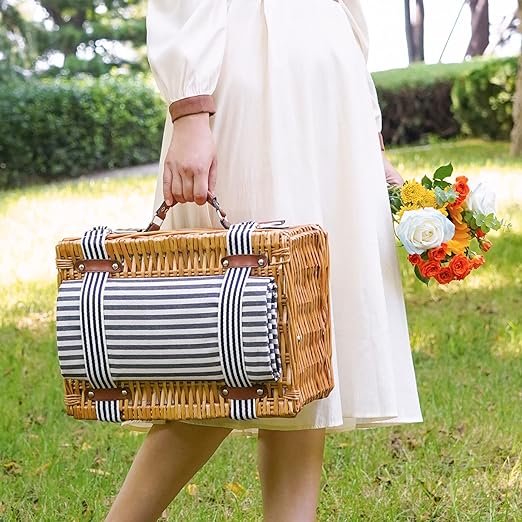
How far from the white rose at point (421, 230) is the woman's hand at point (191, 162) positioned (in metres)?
0.40

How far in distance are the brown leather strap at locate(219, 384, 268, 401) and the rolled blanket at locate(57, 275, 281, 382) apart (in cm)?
3

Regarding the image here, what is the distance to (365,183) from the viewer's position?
1.97 m

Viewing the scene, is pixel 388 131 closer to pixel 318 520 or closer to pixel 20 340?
pixel 20 340

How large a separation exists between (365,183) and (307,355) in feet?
1.22

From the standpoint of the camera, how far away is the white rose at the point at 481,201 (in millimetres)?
2119

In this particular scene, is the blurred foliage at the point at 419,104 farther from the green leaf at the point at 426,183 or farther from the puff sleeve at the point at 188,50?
the puff sleeve at the point at 188,50

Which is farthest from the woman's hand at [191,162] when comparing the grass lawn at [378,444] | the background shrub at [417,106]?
the background shrub at [417,106]

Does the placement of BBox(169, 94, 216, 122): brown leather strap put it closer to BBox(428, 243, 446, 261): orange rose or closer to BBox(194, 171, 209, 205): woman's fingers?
BBox(194, 171, 209, 205): woman's fingers

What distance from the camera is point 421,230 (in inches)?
80.4

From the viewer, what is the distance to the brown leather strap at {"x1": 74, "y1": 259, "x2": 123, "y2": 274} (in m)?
1.79

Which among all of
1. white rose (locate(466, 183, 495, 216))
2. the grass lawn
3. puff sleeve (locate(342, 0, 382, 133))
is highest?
puff sleeve (locate(342, 0, 382, 133))

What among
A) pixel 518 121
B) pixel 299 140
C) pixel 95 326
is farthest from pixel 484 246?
pixel 518 121

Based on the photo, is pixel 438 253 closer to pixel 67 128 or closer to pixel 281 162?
pixel 281 162

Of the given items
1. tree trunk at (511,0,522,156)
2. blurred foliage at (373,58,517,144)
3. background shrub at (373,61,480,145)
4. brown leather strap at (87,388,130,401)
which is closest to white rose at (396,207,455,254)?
brown leather strap at (87,388,130,401)
